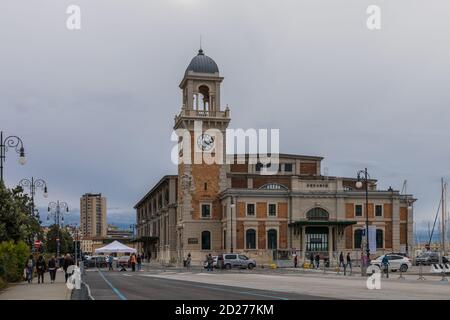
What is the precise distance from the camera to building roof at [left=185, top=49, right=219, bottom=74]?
94.7m

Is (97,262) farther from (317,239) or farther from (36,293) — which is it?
(36,293)

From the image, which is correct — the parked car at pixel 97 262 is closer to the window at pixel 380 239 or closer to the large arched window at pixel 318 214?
the large arched window at pixel 318 214

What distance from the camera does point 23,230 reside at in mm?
46188

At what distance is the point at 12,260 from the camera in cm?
3706

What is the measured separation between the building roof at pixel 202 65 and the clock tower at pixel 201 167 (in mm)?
139

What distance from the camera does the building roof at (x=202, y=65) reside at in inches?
3728

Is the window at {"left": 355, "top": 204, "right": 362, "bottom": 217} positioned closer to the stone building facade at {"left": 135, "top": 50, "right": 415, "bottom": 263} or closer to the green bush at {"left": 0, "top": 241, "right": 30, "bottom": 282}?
the stone building facade at {"left": 135, "top": 50, "right": 415, "bottom": 263}

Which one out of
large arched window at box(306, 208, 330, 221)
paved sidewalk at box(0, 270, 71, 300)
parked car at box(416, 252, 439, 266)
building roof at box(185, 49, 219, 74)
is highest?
building roof at box(185, 49, 219, 74)

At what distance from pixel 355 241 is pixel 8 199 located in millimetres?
53320

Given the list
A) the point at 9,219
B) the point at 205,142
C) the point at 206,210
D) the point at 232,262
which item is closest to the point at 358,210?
the point at 206,210

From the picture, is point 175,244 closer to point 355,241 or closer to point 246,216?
point 246,216

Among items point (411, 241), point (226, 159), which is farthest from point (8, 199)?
point (411, 241)

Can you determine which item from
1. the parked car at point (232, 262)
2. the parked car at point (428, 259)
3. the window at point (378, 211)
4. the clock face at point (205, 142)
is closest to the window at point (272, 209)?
the clock face at point (205, 142)

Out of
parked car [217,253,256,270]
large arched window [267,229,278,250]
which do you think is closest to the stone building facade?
large arched window [267,229,278,250]
